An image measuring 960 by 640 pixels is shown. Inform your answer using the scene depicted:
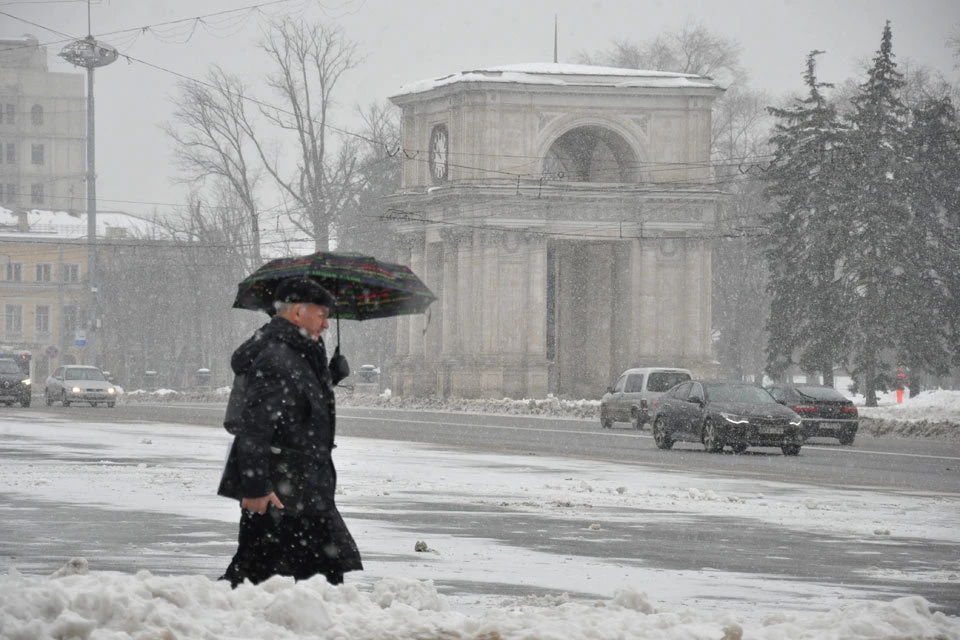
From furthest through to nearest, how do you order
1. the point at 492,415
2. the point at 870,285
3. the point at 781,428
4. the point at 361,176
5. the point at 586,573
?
the point at 361,176 < the point at 870,285 < the point at 492,415 < the point at 781,428 < the point at 586,573

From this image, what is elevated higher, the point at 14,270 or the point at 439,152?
the point at 439,152

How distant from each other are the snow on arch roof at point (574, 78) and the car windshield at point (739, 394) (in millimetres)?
30480

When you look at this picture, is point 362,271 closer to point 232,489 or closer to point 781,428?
point 232,489

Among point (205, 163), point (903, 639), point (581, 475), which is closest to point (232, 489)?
point (903, 639)

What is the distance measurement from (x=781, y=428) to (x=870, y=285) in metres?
31.4

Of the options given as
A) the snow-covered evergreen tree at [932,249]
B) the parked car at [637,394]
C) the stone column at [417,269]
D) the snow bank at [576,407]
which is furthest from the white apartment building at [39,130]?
the parked car at [637,394]

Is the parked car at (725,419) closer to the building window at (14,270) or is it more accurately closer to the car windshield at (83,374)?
the car windshield at (83,374)

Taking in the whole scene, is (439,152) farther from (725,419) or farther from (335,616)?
(335,616)

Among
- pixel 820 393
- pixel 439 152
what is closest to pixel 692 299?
pixel 439 152

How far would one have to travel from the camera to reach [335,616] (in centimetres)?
805

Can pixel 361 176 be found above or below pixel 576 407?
above

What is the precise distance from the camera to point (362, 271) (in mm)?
10672

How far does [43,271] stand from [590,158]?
64.2 m

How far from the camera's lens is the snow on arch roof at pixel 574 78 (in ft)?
204
